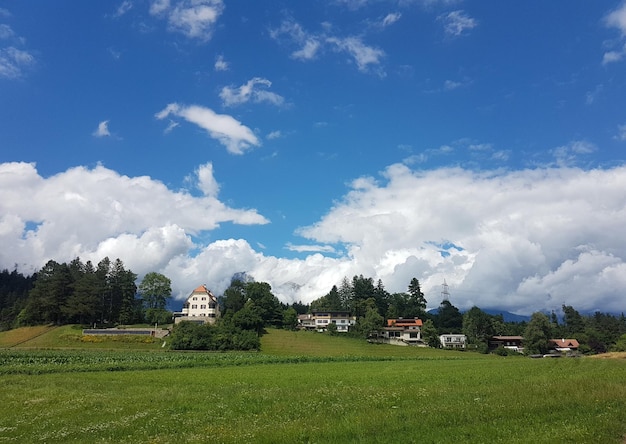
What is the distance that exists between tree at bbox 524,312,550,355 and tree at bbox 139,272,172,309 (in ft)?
370

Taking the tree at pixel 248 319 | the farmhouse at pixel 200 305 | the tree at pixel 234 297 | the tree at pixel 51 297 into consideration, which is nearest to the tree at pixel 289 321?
the tree at pixel 234 297

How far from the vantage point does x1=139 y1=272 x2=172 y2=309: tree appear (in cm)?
15262

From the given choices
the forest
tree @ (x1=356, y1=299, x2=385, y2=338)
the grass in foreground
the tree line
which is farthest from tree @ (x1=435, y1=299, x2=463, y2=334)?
the grass in foreground

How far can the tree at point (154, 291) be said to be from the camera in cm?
15262

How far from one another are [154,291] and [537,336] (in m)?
120

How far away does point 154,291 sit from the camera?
15350 centimetres

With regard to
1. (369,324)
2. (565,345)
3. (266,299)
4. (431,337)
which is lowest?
(565,345)

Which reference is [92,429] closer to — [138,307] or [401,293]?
[138,307]

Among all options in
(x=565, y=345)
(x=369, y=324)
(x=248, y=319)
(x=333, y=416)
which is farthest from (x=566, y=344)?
(x=333, y=416)

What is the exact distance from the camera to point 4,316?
175625mm

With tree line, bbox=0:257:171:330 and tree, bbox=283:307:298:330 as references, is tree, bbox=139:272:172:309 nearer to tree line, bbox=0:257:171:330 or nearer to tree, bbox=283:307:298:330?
tree line, bbox=0:257:171:330

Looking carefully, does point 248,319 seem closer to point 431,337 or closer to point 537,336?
point 431,337

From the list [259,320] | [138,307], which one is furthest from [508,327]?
[138,307]

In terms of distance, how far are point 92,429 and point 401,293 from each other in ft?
572
